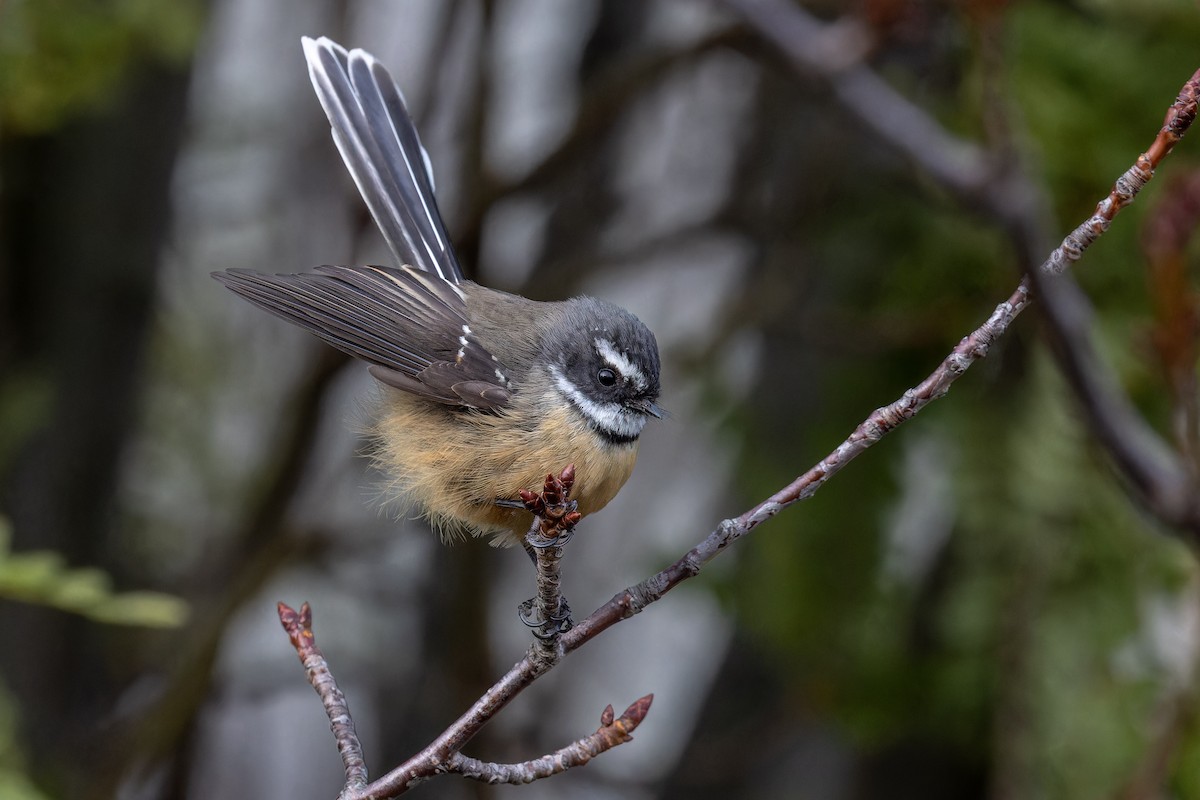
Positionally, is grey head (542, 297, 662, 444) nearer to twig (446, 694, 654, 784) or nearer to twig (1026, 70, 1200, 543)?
twig (1026, 70, 1200, 543)

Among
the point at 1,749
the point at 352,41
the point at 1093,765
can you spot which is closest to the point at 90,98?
the point at 352,41

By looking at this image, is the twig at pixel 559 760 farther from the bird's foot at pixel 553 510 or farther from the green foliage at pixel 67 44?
the green foliage at pixel 67 44

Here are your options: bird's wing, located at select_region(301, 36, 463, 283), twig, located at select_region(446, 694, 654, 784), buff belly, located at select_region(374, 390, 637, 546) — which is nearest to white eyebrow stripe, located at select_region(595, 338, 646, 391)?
buff belly, located at select_region(374, 390, 637, 546)

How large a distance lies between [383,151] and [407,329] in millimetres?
496

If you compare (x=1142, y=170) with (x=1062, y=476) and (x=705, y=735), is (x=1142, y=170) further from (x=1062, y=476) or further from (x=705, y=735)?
(x=705, y=735)

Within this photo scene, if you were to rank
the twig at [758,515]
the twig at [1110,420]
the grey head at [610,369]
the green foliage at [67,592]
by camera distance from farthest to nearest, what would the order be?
the grey head at [610,369] < the twig at [1110,420] < the green foliage at [67,592] < the twig at [758,515]

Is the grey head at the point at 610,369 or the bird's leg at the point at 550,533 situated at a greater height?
the bird's leg at the point at 550,533

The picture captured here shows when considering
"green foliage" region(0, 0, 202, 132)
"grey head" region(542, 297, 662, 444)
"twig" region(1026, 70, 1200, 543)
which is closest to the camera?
"twig" region(1026, 70, 1200, 543)

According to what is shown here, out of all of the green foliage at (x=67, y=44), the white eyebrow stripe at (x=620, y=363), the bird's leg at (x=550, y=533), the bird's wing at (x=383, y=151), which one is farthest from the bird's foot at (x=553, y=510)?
the green foliage at (x=67, y=44)

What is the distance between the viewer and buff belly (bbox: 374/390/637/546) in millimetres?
2914

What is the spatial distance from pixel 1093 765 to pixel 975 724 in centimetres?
69

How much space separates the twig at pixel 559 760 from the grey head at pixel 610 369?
1.08 meters

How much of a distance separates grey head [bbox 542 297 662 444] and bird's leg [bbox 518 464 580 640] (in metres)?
0.94

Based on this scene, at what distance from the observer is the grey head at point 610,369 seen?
307 cm
